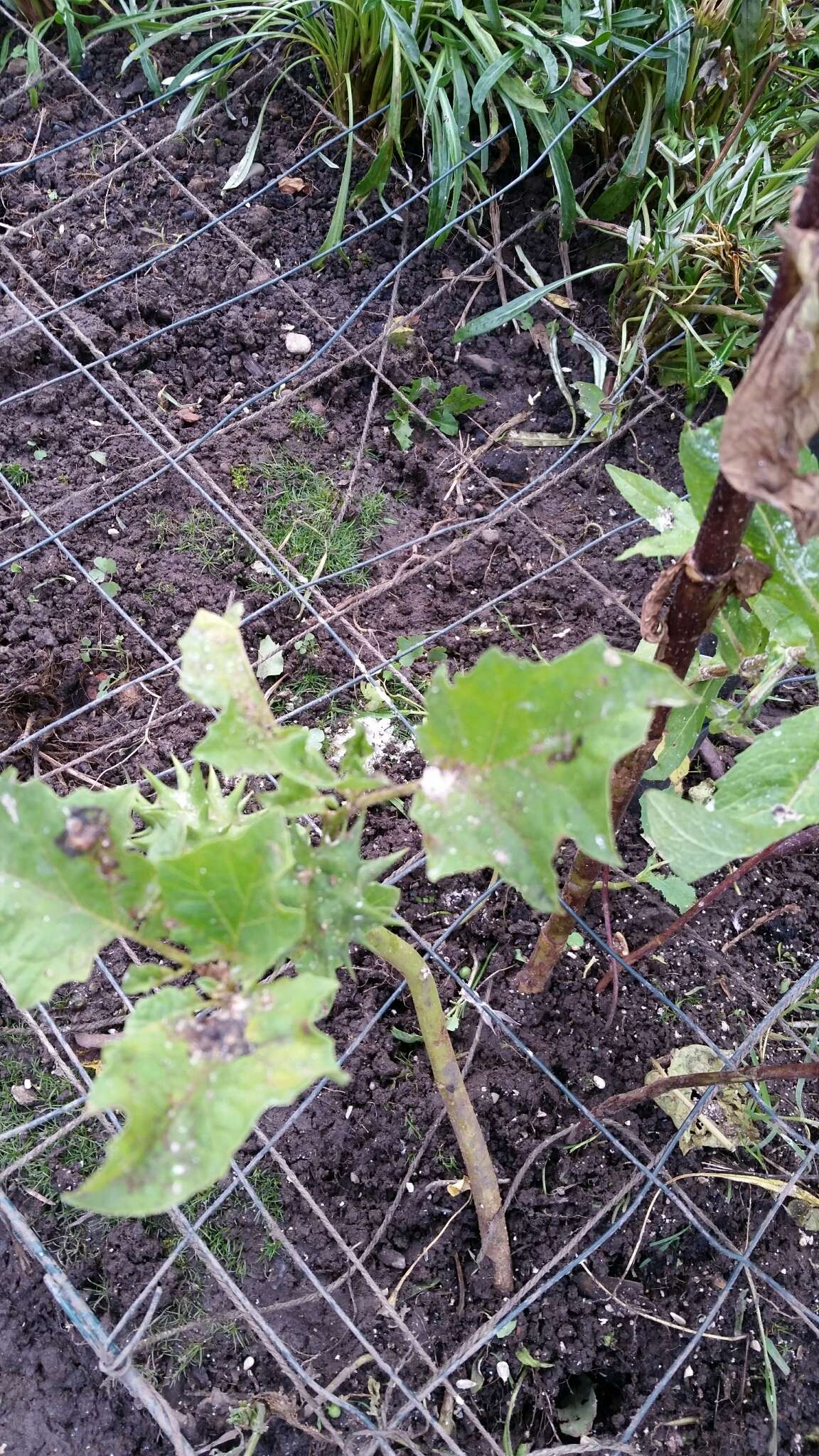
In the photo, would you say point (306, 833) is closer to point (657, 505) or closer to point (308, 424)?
point (657, 505)

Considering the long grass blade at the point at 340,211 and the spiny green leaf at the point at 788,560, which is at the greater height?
the spiny green leaf at the point at 788,560

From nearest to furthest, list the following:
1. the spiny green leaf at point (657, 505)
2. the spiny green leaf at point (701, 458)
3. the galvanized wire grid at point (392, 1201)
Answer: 1. the spiny green leaf at point (701, 458)
2. the spiny green leaf at point (657, 505)
3. the galvanized wire grid at point (392, 1201)

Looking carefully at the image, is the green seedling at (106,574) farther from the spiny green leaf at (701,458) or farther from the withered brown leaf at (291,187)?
the spiny green leaf at (701,458)

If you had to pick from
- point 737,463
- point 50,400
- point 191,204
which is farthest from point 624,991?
point 191,204

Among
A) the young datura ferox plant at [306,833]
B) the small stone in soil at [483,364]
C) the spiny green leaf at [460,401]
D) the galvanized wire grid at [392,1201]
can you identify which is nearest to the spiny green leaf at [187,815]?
the young datura ferox plant at [306,833]

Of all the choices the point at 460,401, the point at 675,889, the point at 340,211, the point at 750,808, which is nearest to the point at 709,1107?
the point at 675,889

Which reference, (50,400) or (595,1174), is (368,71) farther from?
(595,1174)

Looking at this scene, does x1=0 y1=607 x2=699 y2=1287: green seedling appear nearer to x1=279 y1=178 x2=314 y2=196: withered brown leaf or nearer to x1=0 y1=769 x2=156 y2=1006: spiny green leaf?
x1=0 y1=769 x2=156 y2=1006: spiny green leaf
